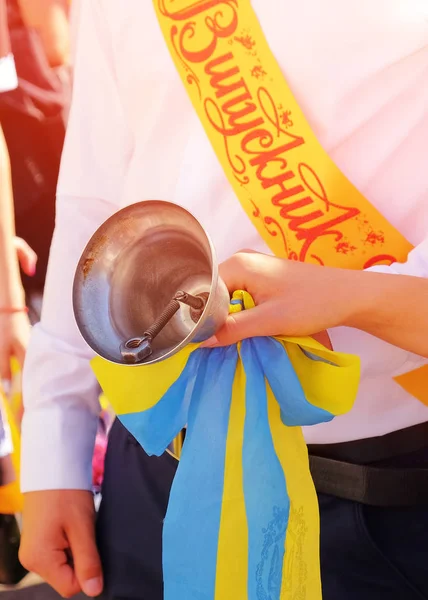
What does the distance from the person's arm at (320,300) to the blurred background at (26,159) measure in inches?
37.8

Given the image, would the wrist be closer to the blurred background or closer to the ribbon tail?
the ribbon tail

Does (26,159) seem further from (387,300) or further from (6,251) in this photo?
(387,300)

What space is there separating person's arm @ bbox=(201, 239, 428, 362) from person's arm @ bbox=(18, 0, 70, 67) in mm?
1342

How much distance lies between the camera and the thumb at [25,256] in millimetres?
1766

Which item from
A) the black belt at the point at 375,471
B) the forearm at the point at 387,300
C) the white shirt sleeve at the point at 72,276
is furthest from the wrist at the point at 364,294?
the white shirt sleeve at the point at 72,276

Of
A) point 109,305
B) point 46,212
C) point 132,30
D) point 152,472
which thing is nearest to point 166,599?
point 152,472

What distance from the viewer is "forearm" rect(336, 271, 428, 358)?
758 millimetres

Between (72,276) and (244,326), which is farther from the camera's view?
(72,276)

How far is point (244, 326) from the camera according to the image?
2.33 ft

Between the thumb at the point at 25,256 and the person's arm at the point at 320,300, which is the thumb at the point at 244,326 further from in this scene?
the thumb at the point at 25,256

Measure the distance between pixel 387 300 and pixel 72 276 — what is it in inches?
22.5

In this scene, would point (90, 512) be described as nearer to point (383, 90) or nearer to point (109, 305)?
point (109, 305)

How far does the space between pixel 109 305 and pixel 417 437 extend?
48 centimetres

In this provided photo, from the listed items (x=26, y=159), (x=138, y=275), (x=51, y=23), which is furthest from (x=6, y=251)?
(x=138, y=275)
